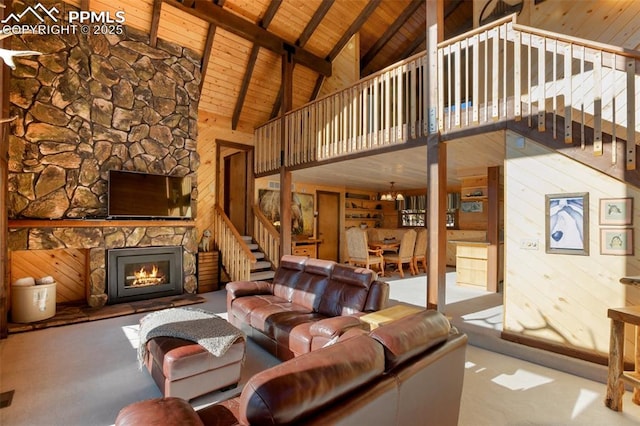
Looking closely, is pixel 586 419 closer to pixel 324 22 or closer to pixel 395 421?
pixel 395 421

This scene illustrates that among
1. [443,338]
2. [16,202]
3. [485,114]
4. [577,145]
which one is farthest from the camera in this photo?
[16,202]

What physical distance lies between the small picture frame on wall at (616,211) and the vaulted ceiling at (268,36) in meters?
5.75

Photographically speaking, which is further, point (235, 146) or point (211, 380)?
point (235, 146)

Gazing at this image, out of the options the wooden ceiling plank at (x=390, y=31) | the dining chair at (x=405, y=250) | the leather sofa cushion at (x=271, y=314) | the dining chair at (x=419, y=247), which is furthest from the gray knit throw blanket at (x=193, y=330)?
the wooden ceiling plank at (x=390, y=31)

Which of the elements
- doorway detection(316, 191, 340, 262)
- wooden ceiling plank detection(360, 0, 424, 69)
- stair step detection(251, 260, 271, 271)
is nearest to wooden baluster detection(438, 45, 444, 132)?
wooden ceiling plank detection(360, 0, 424, 69)

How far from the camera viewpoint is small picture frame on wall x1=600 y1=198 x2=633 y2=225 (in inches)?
106

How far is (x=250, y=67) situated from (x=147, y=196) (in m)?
3.34

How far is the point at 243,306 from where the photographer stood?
3.56 metres

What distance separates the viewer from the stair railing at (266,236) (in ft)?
21.4

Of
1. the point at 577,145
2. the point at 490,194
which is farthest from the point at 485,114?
the point at 490,194

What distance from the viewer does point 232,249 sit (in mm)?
6098

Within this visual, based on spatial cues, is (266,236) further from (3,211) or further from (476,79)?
(476,79)

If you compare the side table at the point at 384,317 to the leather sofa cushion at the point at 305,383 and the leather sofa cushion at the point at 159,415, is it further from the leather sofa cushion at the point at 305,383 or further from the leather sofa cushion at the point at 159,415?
the leather sofa cushion at the point at 159,415

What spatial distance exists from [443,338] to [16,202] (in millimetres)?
5570
